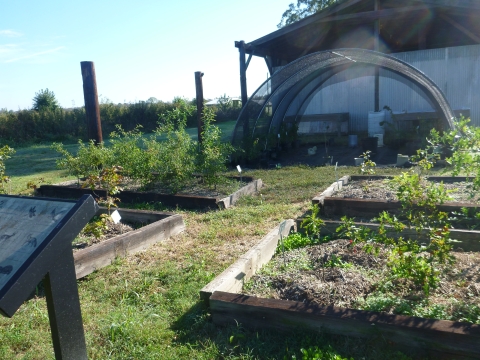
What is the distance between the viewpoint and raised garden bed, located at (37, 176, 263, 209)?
740cm

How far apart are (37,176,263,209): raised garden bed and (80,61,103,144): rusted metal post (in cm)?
123

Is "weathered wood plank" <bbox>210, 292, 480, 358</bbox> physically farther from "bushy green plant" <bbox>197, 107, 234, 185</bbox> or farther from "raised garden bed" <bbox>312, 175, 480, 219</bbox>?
"bushy green plant" <bbox>197, 107, 234, 185</bbox>

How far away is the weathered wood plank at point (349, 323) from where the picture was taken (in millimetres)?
2793

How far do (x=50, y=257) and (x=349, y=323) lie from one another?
1.99m

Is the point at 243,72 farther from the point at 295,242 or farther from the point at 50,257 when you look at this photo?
the point at 50,257

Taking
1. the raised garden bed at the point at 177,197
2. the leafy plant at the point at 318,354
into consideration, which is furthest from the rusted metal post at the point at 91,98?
the leafy plant at the point at 318,354

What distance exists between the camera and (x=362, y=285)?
376cm

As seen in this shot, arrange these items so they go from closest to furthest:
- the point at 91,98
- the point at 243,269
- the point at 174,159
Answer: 1. the point at 243,269
2. the point at 174,159
3. the point at 91,98

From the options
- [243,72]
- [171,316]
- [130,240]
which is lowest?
[171,316]

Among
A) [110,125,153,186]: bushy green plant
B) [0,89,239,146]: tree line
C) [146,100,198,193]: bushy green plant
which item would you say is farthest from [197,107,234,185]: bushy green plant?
[0,89,239,146]: tree line

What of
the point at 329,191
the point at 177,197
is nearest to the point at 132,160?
the point at 177,197

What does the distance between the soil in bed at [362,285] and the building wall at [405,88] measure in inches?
442

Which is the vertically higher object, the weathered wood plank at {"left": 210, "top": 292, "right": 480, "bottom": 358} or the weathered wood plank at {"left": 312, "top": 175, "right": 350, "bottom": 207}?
the weathered wood plank at {"left": 312, "top": 175, "right": 350, "bottom": 207}

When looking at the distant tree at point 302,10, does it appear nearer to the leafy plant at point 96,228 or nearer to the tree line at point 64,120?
the tree line at point 64,120
